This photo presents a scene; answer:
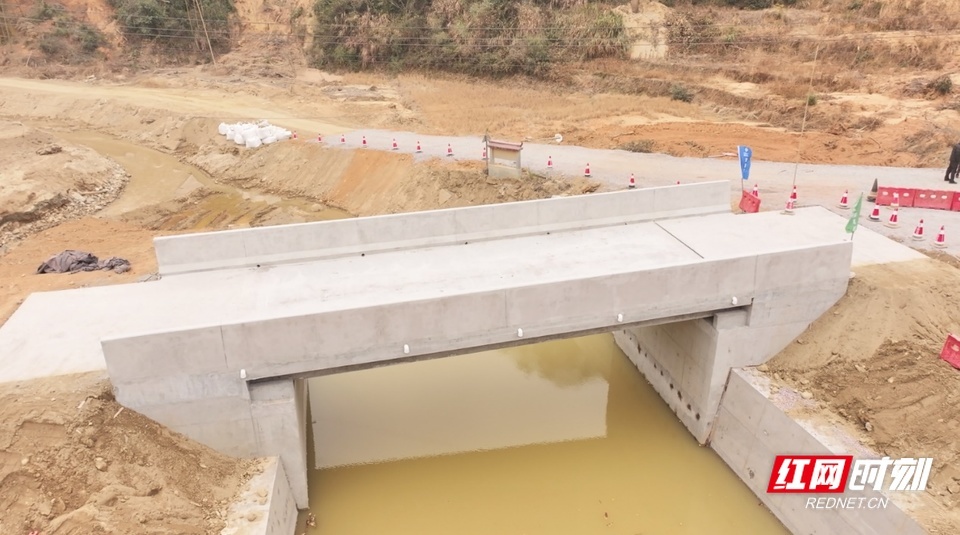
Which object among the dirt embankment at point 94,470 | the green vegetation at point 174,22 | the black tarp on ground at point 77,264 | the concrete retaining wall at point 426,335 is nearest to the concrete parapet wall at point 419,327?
the concrete retaining wall at point 426,335

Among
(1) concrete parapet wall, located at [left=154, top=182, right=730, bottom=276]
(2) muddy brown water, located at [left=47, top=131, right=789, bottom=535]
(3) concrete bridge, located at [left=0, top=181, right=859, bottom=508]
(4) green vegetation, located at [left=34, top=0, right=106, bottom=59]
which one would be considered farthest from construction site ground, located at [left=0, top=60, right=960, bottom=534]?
(4) green vegetation, located at [left=34, top=0, right=106, bottom=59]

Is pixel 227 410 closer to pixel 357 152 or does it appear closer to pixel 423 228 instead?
pixel 423 228

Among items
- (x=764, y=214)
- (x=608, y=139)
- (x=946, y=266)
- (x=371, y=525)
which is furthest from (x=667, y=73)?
(x=371, y=525)

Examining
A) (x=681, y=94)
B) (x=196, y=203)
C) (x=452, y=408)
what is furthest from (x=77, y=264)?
(x=681, y=94)

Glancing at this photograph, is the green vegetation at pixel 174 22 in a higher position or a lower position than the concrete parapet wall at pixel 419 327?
higher

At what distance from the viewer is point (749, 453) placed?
11148mm

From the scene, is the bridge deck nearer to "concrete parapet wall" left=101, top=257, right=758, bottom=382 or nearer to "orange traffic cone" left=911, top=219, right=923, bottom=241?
"concrete parapet wall" left=101, top=257, right=758, bottom=382

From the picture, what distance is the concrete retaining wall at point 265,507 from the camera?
28.8 feet

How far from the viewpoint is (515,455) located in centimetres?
1227

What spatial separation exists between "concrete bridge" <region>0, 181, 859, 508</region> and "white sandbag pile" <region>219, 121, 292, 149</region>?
53.1 feet

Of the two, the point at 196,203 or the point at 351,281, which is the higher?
the point at 351,281

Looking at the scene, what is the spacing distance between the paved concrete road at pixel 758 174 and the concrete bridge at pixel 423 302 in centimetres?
241

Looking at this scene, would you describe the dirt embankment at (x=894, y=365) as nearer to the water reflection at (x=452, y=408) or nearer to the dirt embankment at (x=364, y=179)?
the water reflection at (x=452, y=408)

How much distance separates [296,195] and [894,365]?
2059 centimetres
